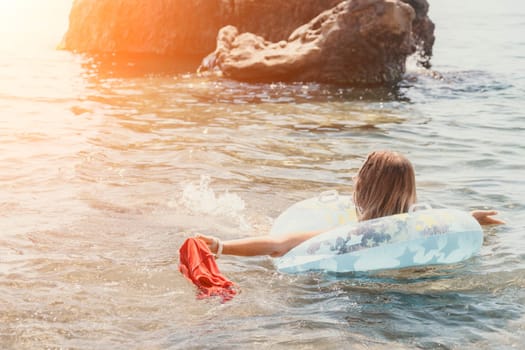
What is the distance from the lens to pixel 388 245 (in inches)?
220

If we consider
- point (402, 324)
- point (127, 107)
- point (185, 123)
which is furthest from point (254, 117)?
point (402, 324)

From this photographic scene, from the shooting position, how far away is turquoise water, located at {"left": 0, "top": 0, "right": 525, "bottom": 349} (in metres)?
4.68

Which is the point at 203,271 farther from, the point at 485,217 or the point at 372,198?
the point at 485,217

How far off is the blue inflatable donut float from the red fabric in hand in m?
0.77

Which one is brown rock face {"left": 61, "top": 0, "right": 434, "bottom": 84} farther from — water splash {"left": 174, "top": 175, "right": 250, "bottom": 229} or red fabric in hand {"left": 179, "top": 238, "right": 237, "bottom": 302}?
red fabric in hand {"left": 179, "top": 238, "right": 237, "bottom": 302}

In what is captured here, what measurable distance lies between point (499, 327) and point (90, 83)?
633 inches

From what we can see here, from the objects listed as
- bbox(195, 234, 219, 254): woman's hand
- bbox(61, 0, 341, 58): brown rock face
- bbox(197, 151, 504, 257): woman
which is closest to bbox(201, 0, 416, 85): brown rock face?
bbox(61, 0, 341, 58): brown rock face

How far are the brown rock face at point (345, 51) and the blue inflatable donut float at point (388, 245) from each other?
12.0 metres

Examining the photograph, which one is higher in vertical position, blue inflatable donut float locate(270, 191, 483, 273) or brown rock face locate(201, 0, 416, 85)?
brown rock face locate(201, 0, 416, 85)

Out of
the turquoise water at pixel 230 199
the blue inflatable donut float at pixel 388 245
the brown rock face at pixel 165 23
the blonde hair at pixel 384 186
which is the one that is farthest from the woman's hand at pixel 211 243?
the brown rock face at pixel 165 23

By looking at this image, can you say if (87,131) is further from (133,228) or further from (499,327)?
(499,327)

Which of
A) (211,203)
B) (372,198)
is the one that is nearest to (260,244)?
(372,198)

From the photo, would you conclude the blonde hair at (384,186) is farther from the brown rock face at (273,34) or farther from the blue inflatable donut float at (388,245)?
the brown rock face at (273,34)

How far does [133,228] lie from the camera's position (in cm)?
693
